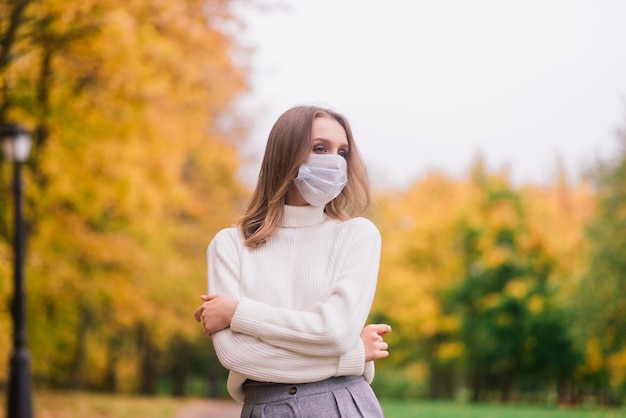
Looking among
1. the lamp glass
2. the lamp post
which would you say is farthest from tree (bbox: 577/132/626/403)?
the lamp glass

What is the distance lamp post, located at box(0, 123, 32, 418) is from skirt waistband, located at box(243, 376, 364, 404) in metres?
9.22

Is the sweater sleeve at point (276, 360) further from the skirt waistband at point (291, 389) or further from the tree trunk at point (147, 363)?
the tree trunk at point (147, 363)

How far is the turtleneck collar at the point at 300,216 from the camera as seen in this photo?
115 inches

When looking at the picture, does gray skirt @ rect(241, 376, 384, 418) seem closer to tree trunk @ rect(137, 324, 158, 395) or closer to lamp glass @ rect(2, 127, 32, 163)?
→ lamp glass @ rect(2, 127, 32, 163)

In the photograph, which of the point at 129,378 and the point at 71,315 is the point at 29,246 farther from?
the point at 129,378

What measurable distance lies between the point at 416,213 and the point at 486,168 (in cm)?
368

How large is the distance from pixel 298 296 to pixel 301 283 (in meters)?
0.04

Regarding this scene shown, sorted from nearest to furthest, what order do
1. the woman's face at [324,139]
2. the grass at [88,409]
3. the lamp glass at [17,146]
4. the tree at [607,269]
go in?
the woman's face at [324,139]
the lamp glass at [17,146]
the grass at [88,409]
the tree at [607,269]

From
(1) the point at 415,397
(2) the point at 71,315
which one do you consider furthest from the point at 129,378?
(2) the point at 71,315

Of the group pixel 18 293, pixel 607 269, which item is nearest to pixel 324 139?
pixel 18 293

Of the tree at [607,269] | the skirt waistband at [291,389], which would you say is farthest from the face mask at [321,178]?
the tree at [607,269]

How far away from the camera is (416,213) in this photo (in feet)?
119

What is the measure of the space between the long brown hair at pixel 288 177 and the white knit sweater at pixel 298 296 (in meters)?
0.05

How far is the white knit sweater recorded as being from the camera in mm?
2697
